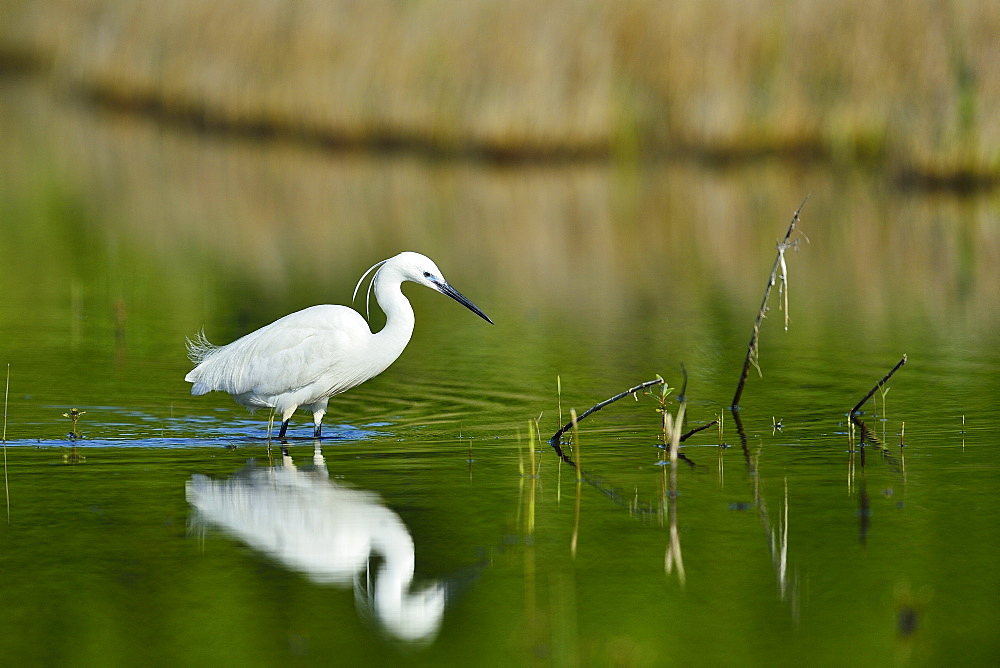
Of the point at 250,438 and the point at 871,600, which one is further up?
the point at 250,438

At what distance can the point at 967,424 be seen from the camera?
6.78m

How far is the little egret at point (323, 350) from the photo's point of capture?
681 cm

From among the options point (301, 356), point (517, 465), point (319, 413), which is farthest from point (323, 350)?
point (517, 465)

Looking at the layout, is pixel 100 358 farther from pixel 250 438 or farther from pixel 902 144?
pixel 902 144

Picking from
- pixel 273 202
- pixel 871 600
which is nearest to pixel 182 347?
pixel 871 600

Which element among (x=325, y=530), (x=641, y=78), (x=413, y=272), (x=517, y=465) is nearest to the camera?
(x=325, y=530)

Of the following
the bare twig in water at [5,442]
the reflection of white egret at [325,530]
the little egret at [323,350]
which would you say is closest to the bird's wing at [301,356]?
the little egret at [323,350]

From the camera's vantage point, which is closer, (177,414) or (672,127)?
(177,414)

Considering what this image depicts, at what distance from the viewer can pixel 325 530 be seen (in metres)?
5.17

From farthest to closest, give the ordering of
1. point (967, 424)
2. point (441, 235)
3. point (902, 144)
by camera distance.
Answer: point (902, 144) < point (441, 235) < point (967, 424)

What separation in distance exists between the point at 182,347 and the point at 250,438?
7.40ft

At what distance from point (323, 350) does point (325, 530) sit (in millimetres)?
1770

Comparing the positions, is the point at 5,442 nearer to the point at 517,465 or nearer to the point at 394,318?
the point at 394,318

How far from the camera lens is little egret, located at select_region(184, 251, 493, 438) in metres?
6.81
